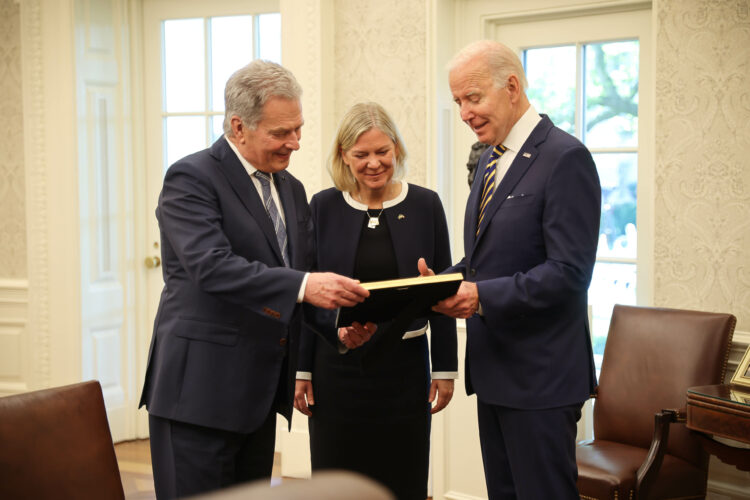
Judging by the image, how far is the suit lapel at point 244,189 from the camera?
82.4 inches

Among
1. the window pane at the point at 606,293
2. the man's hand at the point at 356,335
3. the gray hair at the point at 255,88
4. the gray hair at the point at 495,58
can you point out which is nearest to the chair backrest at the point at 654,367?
the window pane at the point at 606,293

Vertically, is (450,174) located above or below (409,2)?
below

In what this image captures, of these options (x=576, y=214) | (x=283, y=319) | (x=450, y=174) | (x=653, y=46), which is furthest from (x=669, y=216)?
(x=283, y=319)

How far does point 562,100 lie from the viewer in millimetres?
3926

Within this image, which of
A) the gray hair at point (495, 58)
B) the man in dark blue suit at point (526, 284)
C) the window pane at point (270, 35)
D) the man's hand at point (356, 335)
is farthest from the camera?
the window pane at point (270, 35)

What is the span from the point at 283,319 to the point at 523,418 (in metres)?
0.69

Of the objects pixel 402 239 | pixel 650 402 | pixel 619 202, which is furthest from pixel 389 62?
pixel 650 402

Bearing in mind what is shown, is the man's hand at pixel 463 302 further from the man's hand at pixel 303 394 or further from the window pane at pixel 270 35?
the window pane at pixel 270 35

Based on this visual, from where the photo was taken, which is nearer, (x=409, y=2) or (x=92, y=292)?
(x=409, y=2)

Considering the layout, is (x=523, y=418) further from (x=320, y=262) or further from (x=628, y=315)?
(x=628, y=315)

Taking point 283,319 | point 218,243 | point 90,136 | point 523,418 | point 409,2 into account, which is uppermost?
point 409,2

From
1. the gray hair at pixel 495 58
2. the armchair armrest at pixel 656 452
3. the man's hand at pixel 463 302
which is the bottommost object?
the armchair armrest at pixel 656 452

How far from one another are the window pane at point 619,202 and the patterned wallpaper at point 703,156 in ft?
0.94

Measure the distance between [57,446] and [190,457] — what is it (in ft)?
1.16
